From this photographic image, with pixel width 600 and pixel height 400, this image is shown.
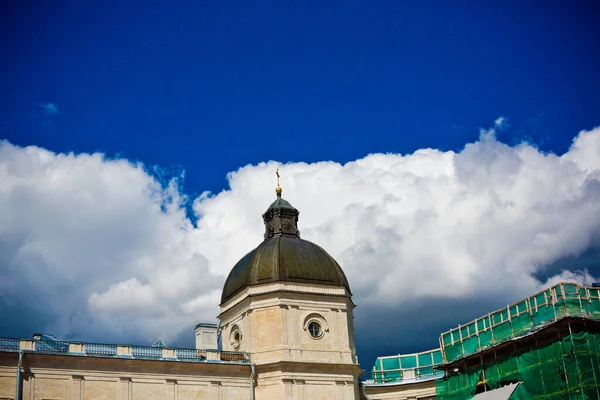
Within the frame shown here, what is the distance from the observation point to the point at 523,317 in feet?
125

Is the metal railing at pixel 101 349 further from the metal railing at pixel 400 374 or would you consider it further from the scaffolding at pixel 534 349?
the metal railing at pixel 400 374

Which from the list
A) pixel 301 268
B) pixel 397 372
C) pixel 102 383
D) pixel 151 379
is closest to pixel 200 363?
pixel 151 379

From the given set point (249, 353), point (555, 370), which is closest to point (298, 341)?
point (249, 353)

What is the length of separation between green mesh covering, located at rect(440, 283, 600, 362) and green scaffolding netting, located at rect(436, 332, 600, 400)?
1.10 meters

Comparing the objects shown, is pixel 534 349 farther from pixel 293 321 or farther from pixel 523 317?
pixel 293 321

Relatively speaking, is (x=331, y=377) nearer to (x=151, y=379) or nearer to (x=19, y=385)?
(x=151, y=379)

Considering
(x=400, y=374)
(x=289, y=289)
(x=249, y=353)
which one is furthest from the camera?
(x=400, y=374)

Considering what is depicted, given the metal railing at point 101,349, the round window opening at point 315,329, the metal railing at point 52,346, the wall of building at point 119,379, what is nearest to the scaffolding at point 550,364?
the round window opening at point 315,329

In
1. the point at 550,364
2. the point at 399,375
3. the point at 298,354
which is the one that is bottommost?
the point at 550,364

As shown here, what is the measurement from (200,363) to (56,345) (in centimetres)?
771

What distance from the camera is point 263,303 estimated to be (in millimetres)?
44906

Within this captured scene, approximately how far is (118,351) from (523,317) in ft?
68.9

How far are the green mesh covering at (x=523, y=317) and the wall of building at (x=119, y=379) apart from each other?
1223 centimetres

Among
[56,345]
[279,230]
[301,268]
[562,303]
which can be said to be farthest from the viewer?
[279,230]
